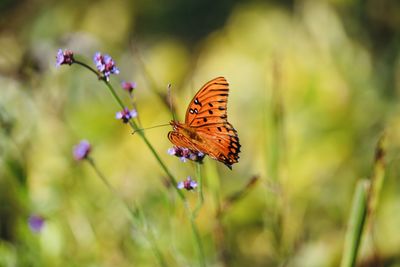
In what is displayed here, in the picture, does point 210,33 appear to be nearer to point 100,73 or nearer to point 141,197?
point 141,197

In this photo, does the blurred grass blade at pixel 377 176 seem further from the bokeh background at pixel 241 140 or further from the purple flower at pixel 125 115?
the purple flower at pixel 125 115

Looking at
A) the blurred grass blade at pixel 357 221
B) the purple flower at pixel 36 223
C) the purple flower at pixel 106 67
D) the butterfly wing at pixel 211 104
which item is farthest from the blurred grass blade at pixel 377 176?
the purple flower at pixel 36 223

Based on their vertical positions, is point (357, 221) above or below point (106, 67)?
below

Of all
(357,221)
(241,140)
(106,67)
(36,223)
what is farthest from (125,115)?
(241,140)

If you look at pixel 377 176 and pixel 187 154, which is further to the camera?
pixel 377 176

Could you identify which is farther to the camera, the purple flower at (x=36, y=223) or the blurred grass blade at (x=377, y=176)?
the purple flower at (x=36, y=223)

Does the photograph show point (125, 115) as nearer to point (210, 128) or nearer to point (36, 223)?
point (210, 128)
